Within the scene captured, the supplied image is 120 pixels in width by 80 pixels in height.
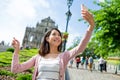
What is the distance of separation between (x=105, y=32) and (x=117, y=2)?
244 cm

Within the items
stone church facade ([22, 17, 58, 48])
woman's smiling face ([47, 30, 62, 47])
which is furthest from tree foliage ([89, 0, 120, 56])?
stone church facade ([22, 17, 58, 48])

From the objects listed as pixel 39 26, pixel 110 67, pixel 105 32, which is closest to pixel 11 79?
pixel 105 32

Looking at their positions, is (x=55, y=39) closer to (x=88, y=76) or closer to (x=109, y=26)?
(x=88, y=76)

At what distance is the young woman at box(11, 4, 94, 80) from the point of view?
12.6ft

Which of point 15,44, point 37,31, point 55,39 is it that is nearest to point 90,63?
point 55,39

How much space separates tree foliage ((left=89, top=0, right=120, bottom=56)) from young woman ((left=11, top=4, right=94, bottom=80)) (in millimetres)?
Result: 18856

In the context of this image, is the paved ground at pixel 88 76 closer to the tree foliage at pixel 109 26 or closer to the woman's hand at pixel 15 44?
the tree foliage at pixel 109 26

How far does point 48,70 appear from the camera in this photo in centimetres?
387

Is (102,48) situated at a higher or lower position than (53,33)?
higher

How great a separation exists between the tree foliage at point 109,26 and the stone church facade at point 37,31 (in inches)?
2770

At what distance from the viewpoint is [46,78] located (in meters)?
3.82

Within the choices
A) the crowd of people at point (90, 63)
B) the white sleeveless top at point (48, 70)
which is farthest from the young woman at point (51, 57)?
the crowd of people at point (90, 63)

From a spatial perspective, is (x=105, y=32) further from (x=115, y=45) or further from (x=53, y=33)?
(x=53, y=33)

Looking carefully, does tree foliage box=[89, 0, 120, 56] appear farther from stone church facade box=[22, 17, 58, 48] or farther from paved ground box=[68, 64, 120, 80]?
stone church facade box=[22, 17, 58, 48]
